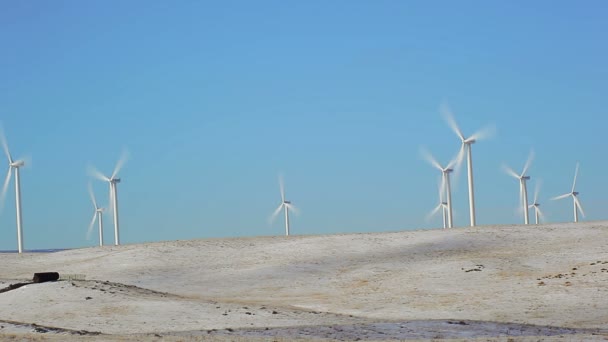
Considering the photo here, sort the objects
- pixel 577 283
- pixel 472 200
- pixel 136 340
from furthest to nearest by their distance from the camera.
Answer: pixel 472 200, pixel 577 283, pixel 136 340

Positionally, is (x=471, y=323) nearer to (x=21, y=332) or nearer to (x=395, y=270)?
(x=21, y=332)

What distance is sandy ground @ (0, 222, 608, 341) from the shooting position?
2412cm

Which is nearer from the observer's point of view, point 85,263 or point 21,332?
point 21,332

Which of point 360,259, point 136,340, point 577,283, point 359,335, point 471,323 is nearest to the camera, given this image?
point 136,340

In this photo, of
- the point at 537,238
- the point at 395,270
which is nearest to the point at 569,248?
the point at 537,238

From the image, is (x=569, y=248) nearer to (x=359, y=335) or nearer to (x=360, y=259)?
(x=360, y=259)

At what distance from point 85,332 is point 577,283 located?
16.6 metres

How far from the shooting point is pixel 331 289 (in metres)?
36.3

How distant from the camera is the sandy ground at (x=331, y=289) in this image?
24.1m

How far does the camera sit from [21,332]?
2348cm

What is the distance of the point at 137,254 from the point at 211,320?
2196cm


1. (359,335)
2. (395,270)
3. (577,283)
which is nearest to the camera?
(359,335)

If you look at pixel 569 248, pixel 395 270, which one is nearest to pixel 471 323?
pixel 395 270

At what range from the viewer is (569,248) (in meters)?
41.0
